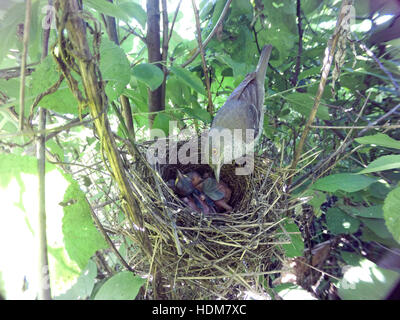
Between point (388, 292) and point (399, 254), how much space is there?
439 millimetres

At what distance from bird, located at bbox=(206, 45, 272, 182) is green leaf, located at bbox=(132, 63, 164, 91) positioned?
2.78 feet

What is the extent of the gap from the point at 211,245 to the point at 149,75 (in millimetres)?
739

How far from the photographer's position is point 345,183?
83 centimetres

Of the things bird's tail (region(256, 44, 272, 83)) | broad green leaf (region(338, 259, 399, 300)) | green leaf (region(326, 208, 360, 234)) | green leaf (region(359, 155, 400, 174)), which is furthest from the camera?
bird's tail (region(256, 44, 272, 83))

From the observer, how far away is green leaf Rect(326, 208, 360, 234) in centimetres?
119

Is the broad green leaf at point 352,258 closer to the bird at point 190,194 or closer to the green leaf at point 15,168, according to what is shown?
the bird at point 190,194

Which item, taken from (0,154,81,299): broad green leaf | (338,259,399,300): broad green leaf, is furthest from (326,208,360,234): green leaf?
(0,154,81,299): broad green leaf

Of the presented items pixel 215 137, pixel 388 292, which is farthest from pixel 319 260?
pixel 215 137

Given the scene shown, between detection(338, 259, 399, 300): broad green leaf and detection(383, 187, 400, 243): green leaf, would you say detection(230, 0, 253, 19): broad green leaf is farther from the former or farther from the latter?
detection(338, 259, 399, 300): broad green leaf

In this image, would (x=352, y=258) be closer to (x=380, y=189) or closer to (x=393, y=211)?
(x=380, y=189)

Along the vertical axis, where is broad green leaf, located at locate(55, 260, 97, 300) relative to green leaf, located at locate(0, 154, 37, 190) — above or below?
below

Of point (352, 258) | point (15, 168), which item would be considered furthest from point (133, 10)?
point (352, 258)

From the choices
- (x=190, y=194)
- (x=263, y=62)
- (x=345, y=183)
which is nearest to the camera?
(x=345, y=183)

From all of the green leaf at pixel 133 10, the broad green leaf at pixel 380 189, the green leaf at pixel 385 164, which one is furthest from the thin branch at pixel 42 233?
the broad green leaf at pixel 380 189
